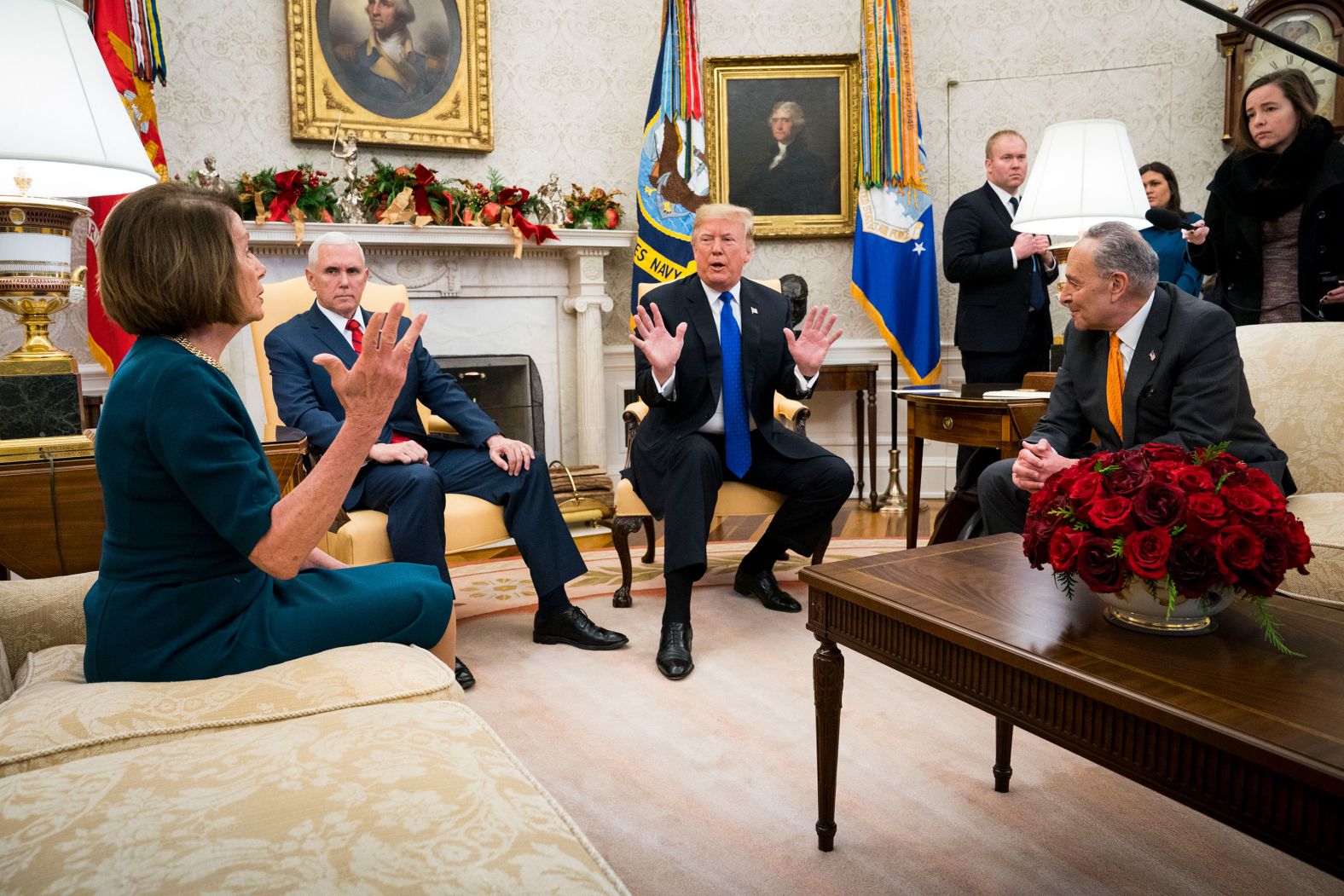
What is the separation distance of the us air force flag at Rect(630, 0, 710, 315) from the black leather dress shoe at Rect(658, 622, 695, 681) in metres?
2.76

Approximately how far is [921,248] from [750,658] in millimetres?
3331

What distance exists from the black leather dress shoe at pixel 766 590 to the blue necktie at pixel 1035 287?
205 cm

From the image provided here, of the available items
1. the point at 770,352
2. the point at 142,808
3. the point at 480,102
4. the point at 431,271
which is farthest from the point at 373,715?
the point at 480,102

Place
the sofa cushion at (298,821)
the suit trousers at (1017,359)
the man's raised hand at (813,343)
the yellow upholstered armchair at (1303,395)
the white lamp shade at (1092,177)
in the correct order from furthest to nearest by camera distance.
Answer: the suit trousers at (1017,359) < the white lamp shade at (1092,177) < the man's raised hand at (813,343) < the yellow upholstered armchair at (1303,395) < the sofa cushion at (298,821)

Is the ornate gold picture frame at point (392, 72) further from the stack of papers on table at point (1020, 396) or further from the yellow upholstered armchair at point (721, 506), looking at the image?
the stack of papers on table at point (1020, 396)

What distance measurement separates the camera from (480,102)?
18.0 ft

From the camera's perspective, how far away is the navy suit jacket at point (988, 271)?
15.4 ft

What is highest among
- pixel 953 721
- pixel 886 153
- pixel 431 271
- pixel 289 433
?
pixel 886 153

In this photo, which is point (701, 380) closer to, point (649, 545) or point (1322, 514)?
point (649, 545)

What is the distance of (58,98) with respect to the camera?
6.91 feet

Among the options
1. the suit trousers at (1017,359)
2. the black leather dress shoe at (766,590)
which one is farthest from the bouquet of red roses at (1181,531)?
the suit trousers at (1017,359)

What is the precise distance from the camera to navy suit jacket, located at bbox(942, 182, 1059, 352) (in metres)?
4.70

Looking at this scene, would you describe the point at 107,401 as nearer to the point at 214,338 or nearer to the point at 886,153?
the point at 214,338

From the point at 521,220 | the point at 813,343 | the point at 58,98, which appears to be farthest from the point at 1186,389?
the point at 521,220
